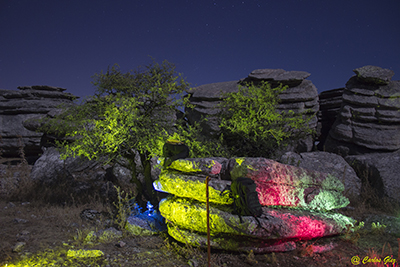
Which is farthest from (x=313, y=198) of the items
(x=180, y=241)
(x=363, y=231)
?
(x=180, y=241)

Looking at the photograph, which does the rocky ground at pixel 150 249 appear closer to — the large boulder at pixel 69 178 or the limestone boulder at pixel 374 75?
the large boulder at pixel 69 178

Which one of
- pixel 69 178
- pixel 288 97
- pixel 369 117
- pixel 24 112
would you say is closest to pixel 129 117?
pixel 69 178

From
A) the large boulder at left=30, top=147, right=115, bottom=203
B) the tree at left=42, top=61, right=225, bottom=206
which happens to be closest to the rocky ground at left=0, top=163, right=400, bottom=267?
the tree at left=42, top=61, right=225, bottom=206

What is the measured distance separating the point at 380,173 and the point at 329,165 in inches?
75.3

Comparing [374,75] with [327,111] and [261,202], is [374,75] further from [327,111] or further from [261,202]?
[261,202]

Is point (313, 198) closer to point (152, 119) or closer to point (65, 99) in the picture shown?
point (152, 119)

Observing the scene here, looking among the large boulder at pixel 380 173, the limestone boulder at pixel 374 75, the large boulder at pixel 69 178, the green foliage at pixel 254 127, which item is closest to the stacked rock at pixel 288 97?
the limestone boulder at pixel 374 75

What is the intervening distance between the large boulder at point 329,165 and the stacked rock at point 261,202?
4045 millimetres

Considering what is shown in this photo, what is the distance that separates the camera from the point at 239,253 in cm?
504

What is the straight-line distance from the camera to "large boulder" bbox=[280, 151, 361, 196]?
10.0 m

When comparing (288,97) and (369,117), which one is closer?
(369,117)

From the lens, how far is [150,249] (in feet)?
17.7

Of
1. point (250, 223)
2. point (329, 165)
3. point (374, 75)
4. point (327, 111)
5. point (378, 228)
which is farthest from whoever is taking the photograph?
point (327, 111)

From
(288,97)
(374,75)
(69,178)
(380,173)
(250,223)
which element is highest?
(374,75)
